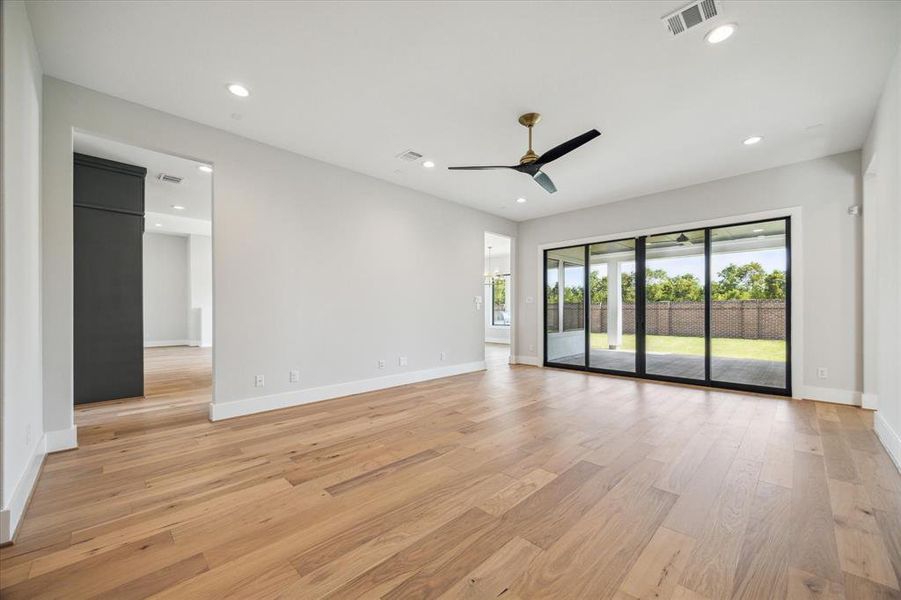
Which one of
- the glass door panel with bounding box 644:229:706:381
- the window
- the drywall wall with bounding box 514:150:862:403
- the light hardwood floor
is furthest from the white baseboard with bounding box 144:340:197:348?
the drywall wall with bounding box 514:150:862:403

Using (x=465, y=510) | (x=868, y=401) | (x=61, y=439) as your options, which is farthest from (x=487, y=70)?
(x=868, y=401)

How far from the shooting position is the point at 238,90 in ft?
9.98

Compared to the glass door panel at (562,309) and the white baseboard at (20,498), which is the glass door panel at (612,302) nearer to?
the glass door panel at (562,309)

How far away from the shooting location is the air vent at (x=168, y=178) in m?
5.10

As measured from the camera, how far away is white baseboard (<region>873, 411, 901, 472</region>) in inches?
99.0

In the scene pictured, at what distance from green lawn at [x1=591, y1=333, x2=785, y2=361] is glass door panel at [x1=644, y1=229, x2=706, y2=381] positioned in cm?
1

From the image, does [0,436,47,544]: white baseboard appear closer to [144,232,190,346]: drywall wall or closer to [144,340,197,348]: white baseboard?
[144,340,197,348]: white baseboard

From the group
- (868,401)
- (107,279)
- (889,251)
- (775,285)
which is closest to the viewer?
(889,251)

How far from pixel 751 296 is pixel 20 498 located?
7.18m

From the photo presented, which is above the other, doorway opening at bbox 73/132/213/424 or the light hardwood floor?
doorway opening at bbox 73/132/213/424

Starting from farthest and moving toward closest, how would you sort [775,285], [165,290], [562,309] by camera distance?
[165,290], [562,309], [775,285]

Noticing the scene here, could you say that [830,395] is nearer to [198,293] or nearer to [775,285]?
Answer: [775,285]

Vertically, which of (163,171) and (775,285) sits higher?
(163,171)

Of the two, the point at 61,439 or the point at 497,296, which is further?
the point at 497,296
